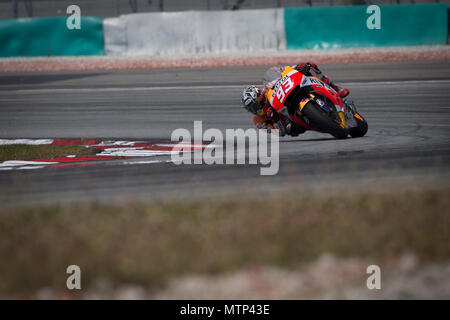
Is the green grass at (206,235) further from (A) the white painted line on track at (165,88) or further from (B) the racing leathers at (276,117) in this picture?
(A) the white painted line on track at (165,88)

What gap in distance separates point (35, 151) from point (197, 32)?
1541cm

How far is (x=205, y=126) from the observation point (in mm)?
12672

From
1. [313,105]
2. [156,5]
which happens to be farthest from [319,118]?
[156,5]

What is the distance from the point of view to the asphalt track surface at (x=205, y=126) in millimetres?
7324

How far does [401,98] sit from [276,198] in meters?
8.88

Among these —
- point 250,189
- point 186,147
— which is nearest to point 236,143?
point 186,147

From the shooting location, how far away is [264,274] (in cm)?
491

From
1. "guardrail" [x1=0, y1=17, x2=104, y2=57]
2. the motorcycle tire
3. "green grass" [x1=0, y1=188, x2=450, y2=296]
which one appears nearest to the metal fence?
"guardrail" [x1=0, y1=17, x2=104, y2=57]

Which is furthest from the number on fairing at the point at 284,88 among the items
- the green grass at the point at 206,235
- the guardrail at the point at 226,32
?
the guardrail at the point at 226,32

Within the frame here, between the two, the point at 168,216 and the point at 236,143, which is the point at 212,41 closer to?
the point at 236,143

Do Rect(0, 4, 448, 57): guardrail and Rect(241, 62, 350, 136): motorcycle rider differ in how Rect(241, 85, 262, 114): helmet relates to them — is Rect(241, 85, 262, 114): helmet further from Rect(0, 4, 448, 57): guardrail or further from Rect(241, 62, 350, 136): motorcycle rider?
Rect(0, 4, 448, 57): guardrail

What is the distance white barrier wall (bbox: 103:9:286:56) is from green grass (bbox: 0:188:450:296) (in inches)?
764

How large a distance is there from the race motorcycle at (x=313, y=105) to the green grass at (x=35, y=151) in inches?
137

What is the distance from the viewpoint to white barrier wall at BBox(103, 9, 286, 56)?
25172mm
